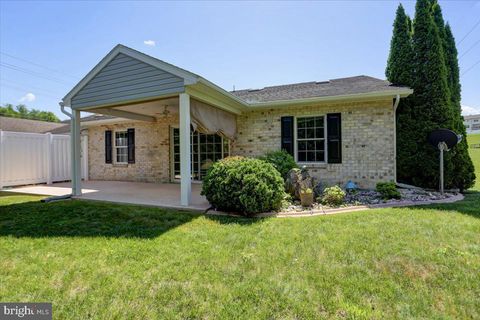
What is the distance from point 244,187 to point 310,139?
4.39 metres

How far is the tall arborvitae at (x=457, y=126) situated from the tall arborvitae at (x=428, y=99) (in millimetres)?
451

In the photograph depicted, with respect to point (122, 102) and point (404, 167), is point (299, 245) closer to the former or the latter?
point (122, 102)

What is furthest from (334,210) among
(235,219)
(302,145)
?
(302,145)

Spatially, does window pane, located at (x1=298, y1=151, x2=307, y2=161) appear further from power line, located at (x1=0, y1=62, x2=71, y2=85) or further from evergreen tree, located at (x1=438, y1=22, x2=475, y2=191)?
power line, located at (x1=0, y1=62, x2=71, y2=85)

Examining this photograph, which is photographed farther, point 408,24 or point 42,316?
point 408,24

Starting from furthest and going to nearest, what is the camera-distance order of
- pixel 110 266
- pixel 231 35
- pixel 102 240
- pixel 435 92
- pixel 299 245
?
pixel 231 35 → pixel 435 92 → pixel 102 240 → pixel 299 245 → pixel 110 266

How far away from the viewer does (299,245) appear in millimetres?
3721

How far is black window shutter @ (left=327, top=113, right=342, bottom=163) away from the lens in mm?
8258

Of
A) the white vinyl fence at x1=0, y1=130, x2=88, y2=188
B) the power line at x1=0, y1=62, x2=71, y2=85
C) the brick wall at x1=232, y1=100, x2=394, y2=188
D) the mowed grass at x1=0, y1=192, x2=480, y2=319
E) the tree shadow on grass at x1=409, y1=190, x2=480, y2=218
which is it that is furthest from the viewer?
the power line at x1=0, y1=62, x2=71, y2=85

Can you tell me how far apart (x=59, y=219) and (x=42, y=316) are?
3474 millimetres

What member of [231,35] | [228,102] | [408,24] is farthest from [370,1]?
[228,102]

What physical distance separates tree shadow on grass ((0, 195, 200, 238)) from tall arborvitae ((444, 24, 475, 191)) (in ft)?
28.1

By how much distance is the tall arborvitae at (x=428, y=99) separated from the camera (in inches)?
310

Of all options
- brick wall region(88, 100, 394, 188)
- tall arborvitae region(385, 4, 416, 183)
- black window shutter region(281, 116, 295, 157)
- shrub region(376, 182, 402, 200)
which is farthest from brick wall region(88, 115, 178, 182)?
tall arborvitae region(385, 4, 416, 183)
